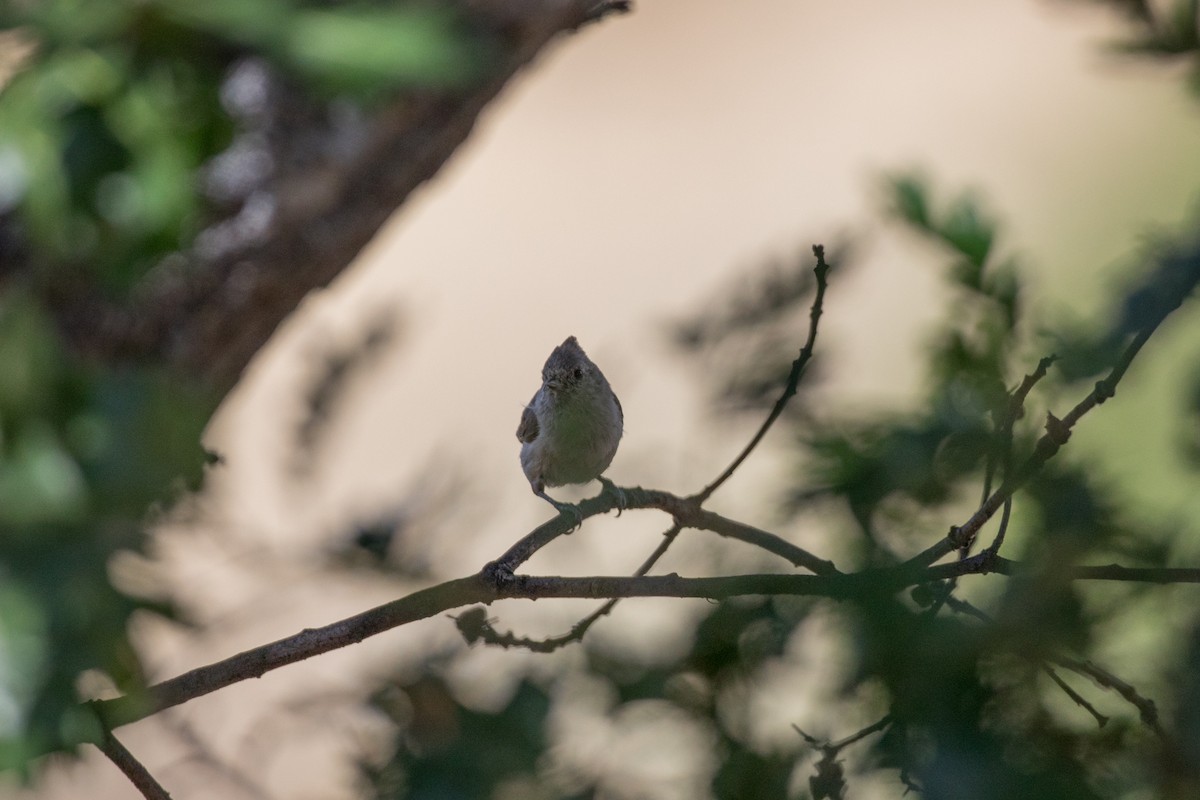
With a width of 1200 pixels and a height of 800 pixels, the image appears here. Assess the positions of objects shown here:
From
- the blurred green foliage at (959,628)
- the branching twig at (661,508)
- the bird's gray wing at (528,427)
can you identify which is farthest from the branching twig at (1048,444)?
the bird's gray wing at (528,427)

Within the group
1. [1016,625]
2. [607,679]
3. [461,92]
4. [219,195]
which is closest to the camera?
[1016,625]

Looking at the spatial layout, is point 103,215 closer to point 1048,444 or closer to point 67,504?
point 67,504

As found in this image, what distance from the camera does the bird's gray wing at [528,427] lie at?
203 cm

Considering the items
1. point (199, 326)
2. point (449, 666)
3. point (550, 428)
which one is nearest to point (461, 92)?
point (199, 326)

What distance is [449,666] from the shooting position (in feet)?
3.60

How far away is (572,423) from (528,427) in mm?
187

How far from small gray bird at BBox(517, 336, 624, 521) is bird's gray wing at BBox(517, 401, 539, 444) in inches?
0.7

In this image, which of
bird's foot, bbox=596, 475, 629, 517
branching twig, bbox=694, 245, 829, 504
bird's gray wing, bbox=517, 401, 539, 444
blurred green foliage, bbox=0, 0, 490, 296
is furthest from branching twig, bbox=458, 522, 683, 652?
bird's gray wing, bbox=517, 401, 539, 444

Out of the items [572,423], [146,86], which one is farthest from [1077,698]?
[572,423]

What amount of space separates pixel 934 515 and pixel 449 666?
1.78 feet

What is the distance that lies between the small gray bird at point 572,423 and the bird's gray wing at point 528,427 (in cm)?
2

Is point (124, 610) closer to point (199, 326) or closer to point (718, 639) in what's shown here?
point (718, 639)

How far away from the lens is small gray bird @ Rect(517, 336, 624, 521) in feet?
6.06

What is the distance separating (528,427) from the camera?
205 centimetres
